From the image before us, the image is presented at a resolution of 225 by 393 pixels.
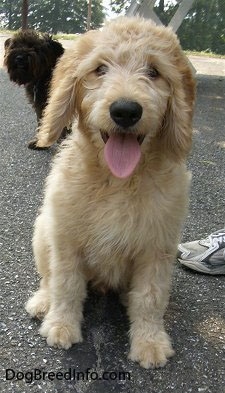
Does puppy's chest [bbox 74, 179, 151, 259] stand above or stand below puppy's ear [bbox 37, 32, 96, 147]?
below

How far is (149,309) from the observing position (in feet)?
8.00

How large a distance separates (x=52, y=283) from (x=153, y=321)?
0.55m

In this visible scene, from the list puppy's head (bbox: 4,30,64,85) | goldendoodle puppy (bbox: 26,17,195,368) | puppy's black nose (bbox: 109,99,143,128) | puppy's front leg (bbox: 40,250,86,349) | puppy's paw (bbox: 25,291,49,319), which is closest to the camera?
puppy's black nose (bbox: 109,99,143,128)

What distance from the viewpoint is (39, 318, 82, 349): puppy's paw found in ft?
7.95

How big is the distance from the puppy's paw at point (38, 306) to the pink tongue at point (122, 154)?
0.89 m

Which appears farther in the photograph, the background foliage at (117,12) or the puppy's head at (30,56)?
the background foliage at (117,12)

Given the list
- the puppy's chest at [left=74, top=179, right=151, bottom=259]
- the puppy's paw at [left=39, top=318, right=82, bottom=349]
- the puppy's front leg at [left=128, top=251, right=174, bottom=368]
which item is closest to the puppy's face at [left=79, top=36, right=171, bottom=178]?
the puppy's chest at [left=74, top=179, right=151, bottom=259]

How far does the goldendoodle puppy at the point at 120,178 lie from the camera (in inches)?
87.7

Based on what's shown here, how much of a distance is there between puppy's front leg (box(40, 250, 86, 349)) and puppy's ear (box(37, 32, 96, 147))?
632 millimetres

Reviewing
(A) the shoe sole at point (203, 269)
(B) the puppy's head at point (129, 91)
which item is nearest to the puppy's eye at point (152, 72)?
(B) the puppy's head at point (129, 91)

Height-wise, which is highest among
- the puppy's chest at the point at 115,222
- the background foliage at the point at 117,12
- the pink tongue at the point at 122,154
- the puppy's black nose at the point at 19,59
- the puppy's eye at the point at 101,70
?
the puppy's eye at the point at 101,70

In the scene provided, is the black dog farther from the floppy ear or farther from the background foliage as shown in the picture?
the floppy ear

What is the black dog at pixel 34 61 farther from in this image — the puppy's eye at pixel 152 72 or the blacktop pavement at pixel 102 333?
the puppy's eye at pixel 152 72

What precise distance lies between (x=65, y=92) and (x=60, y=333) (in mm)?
1185
